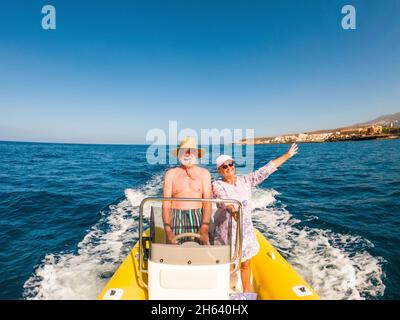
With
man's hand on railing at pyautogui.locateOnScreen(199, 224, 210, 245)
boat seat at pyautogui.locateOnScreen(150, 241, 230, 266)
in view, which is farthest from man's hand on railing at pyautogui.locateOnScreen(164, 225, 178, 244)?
boat seat at pyautogui.locateOnScreen(150, 241, 230, 266)

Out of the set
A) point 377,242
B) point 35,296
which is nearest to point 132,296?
point 35,296

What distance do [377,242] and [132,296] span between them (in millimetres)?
5628

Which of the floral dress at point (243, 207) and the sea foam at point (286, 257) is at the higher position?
the floral dress at point (243, 207)

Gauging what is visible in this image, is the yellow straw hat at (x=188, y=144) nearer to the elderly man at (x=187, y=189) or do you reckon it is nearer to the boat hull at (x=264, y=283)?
the elderly man at (x=187, y=189)

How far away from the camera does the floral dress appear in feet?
9.90

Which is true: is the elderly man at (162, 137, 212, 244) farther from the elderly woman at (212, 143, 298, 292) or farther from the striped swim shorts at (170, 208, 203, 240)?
the elderly woman at (212, 143, 298, 292)

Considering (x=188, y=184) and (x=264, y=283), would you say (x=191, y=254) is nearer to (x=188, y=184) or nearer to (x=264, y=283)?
(x=188, y=184)

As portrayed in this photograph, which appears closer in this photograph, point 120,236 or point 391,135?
point 120,236

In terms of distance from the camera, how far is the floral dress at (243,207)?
302cm

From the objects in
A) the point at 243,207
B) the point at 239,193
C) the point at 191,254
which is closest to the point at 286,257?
→ the point at 243,207

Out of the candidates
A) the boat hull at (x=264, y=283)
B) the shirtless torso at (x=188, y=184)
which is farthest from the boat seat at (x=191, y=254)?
the boat hull at (x=264, y=283)

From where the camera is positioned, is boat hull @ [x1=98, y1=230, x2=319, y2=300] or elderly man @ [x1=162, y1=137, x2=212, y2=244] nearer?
boat hull @ [x1=98, y1=230, x2=319, y2=300]

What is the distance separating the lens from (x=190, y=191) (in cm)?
312
